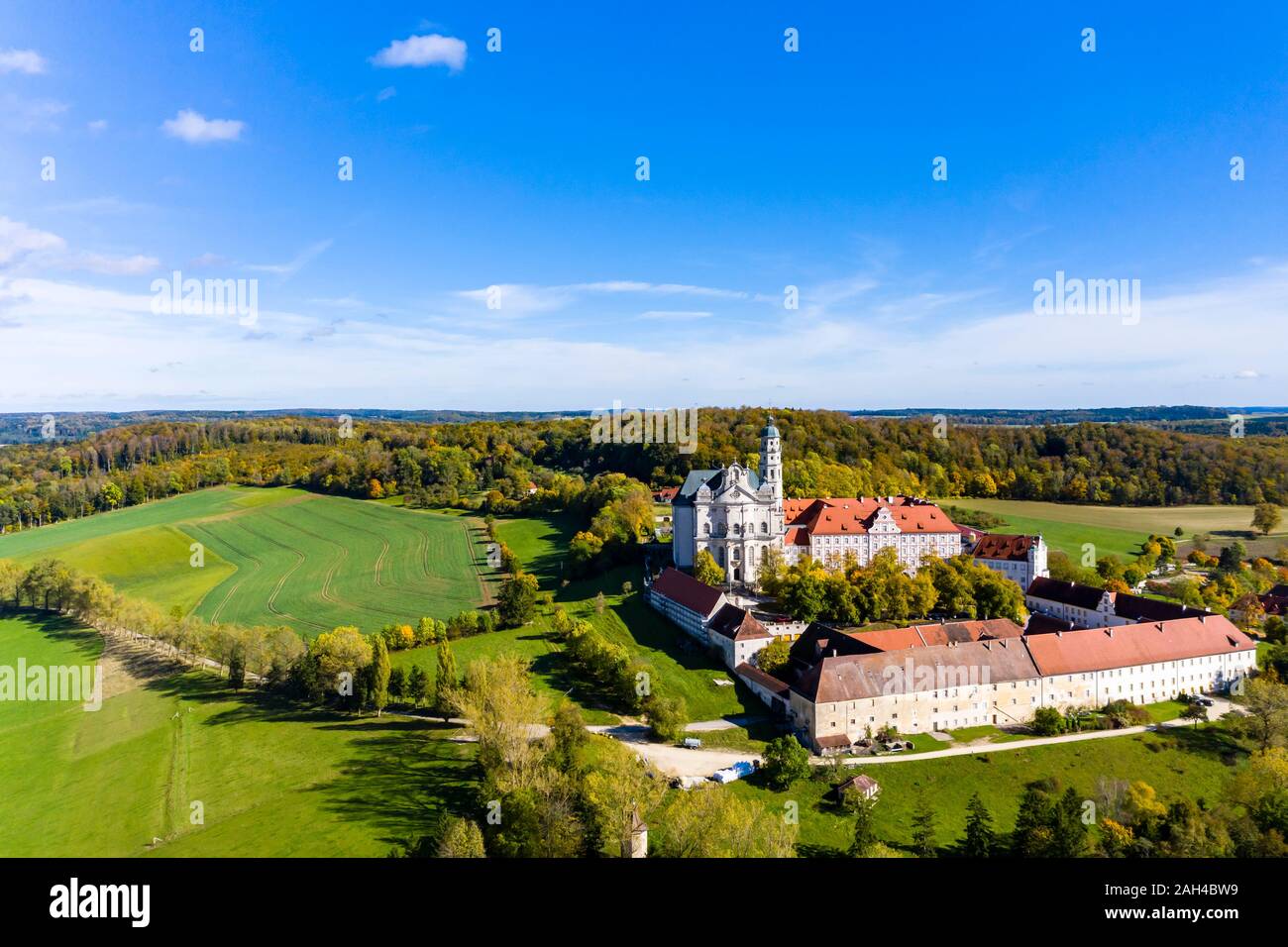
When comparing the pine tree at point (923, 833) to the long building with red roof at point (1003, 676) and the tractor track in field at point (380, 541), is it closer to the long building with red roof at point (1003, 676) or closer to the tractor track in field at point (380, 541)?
the long building with red roof at point (1003, 676)

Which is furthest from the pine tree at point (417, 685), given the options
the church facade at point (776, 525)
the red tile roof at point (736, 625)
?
the church facade at point (776, 525)

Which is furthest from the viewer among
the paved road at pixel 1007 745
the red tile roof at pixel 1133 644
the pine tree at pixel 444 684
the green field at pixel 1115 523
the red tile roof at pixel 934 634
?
the green field at pixel 1115 523

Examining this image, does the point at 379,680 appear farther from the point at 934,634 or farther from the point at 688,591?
the point at 934,634

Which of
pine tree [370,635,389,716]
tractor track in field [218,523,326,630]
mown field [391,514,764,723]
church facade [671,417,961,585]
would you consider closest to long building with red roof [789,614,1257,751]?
mown field [391,514,764,723]

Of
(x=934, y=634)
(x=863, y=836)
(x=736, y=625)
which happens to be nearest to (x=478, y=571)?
(x=736, y=625)

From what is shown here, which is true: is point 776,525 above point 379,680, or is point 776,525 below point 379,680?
above

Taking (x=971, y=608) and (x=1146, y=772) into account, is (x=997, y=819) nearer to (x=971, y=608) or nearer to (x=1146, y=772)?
(x=1146, y=772)

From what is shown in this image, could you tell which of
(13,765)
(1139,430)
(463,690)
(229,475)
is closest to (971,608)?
(463,690)
